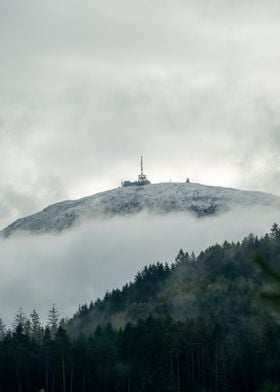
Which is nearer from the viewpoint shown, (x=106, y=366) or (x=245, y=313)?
(x=106, y=366)

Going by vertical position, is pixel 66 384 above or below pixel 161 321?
below

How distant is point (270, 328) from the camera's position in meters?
135

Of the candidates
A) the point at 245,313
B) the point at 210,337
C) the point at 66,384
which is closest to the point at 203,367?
the point at 210,337

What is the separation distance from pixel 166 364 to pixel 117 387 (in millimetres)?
14431

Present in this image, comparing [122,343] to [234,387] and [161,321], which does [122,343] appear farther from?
[234,387]

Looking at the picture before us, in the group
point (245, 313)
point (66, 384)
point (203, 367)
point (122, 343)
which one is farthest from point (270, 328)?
point (245, 313)

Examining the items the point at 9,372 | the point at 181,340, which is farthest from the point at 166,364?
the point at 9,372

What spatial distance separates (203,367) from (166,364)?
5641mm

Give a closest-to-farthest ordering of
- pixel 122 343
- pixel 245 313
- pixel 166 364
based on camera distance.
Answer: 1. pixel 166 364
2. pixel 122 343
3. pixel 245 313

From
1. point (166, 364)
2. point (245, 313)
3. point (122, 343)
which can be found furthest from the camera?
point (245, 313)

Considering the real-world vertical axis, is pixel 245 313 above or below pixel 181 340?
above

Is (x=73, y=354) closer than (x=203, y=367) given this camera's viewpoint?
No

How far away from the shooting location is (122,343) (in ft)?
442

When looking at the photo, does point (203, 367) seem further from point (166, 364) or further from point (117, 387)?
point (117, 387)
